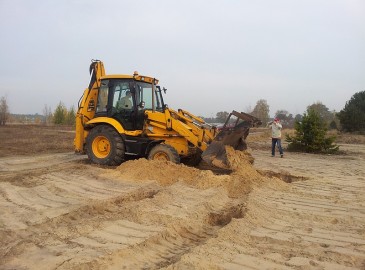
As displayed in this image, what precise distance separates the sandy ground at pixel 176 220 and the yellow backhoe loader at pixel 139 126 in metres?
0.96

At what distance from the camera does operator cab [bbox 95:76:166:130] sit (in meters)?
10.4

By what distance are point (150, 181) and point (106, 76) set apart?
416cm

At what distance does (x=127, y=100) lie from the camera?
10492 mm

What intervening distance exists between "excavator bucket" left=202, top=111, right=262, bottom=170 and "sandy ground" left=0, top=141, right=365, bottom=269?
0.45 m

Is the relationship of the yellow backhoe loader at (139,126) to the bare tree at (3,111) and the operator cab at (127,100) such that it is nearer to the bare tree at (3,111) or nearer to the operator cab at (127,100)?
the operator cab at (127,100)

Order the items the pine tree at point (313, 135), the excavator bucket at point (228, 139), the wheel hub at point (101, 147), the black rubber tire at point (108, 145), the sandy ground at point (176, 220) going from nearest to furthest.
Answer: the sandy ground at point (176, 220)
the excavator bucket at point (228, 139)
the black rubber tire at point (108, 145)
the wheel hub at point (101, 147)
the pine tree at point (313, 135)

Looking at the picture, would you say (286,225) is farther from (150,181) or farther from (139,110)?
(139,110)

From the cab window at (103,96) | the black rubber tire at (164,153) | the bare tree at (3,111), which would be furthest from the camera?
the bare tree at (3,111)

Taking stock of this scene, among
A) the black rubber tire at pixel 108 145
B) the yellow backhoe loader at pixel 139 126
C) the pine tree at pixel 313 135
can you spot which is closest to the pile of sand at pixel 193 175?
the yellow backhoe loader at pixel 139 126

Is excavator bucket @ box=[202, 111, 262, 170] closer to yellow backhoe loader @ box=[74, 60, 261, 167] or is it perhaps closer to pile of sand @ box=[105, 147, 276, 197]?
yellow backhoe loader @ box=[74, 60, 261, 167]

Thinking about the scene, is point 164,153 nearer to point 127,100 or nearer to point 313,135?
point 127,100

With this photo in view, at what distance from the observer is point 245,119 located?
998cm

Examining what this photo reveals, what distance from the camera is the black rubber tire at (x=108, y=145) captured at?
1024 centimetres

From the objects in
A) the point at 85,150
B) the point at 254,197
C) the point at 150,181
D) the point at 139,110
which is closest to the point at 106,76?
the point at 139,110
